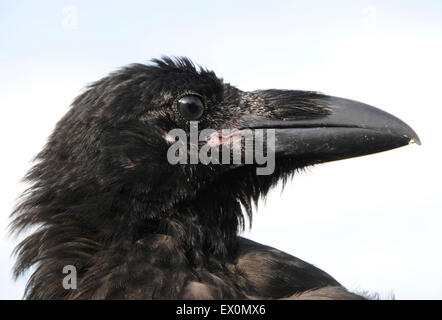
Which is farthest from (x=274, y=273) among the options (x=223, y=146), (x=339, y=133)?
(x=339, y=133)

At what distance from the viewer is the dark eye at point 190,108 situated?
14.8 ft

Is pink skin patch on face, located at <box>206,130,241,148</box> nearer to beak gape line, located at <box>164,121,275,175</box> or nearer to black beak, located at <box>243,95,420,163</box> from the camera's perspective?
beak gape line, located at <box>164,121,275,175</box>

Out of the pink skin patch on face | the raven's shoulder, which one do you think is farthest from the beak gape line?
the raven's shoulder

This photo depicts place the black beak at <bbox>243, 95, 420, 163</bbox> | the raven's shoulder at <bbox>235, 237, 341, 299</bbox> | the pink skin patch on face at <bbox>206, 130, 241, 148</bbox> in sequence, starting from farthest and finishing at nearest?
the pink skin patch on face at <bbox>206, 130, 241, 148</bbox>, the black beak at <bbox>243, 95, 420, 163</bbox>, the raven's shoulder at <bbox>235, 237, 341, 299</bbox>

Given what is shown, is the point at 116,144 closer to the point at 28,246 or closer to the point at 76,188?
the point at 76,188

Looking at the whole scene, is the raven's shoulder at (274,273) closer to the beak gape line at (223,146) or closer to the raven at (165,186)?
the raven at (165,186)

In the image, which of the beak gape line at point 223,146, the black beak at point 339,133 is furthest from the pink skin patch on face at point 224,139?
the black beak at point 339,133

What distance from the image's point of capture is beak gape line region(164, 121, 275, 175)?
14.6 feet

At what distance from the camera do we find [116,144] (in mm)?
4301

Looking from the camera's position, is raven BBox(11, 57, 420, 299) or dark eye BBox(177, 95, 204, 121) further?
dark eye BBox(177, 95, 204, 121)

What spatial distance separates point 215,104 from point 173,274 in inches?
49.8

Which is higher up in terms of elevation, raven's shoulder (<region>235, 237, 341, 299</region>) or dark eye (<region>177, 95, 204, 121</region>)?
dark eye (<region>177, 95, 204, 121</region>)
